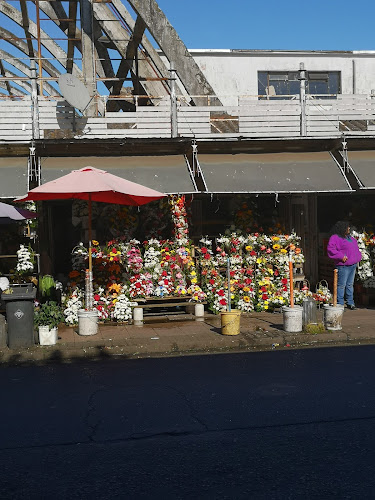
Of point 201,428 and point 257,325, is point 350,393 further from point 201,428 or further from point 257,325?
point 257,325

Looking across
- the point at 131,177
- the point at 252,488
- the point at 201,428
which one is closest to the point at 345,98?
the point at 131,177

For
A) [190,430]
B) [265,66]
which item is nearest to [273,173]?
[190,430]

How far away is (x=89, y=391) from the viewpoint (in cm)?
729

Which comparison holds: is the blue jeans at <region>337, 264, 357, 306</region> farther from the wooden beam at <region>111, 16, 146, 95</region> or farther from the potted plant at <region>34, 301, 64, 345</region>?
the wooden beam at <region>111, 16, 146, 95</region>

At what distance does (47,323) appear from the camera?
408 inches

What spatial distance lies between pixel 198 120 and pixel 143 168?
6.09 feet

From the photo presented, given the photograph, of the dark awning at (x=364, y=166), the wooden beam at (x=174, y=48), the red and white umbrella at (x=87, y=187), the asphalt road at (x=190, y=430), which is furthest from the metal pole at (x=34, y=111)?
the dark awning at (x=364, y=166)

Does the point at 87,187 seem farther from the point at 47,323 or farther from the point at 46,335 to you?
the point at 46,335

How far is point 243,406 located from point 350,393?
1311mm

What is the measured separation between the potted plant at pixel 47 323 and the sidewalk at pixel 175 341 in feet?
0.56

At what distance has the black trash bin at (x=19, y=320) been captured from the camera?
33.0ft

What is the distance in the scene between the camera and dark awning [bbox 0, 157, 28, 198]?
1234cm

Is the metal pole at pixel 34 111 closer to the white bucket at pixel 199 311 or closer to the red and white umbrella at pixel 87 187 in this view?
the red and white umbrella at pixel 87 187

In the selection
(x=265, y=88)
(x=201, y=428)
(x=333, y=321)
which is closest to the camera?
(x=201, y=428)
